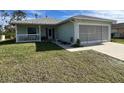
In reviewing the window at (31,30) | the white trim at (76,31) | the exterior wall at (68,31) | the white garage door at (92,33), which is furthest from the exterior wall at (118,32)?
the white trim at (76,31)

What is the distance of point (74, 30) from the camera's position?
14.1 metres

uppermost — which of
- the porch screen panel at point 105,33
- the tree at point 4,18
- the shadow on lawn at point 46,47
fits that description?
the tree at point 4,18

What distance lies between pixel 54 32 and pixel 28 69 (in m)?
17.9

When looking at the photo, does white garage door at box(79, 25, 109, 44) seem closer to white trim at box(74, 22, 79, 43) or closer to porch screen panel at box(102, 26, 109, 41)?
porch screen panel at box(102, 26, 109, 41)

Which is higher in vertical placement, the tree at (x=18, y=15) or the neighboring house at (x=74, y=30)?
the tree at (x=18, y=15)

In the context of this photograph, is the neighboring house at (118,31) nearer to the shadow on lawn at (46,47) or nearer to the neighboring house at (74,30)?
the neighboring house at (74,30)

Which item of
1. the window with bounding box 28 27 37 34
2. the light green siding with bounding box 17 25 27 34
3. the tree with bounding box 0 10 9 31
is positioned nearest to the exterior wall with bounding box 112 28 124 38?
the window with bounding box 28 27 37 34

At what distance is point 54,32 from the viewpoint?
2378 cm

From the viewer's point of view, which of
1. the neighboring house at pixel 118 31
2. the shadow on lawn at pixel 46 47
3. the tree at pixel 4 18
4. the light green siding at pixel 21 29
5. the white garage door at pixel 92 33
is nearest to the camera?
the shadow on lawn at pixel 46 47

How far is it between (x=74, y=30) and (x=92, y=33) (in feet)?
10.0

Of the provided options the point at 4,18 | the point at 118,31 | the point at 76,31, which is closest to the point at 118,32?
the point at 118,31

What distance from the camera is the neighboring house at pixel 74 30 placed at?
47.0ft

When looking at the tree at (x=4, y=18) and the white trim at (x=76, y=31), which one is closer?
the white trim at (x=76, y=31)
